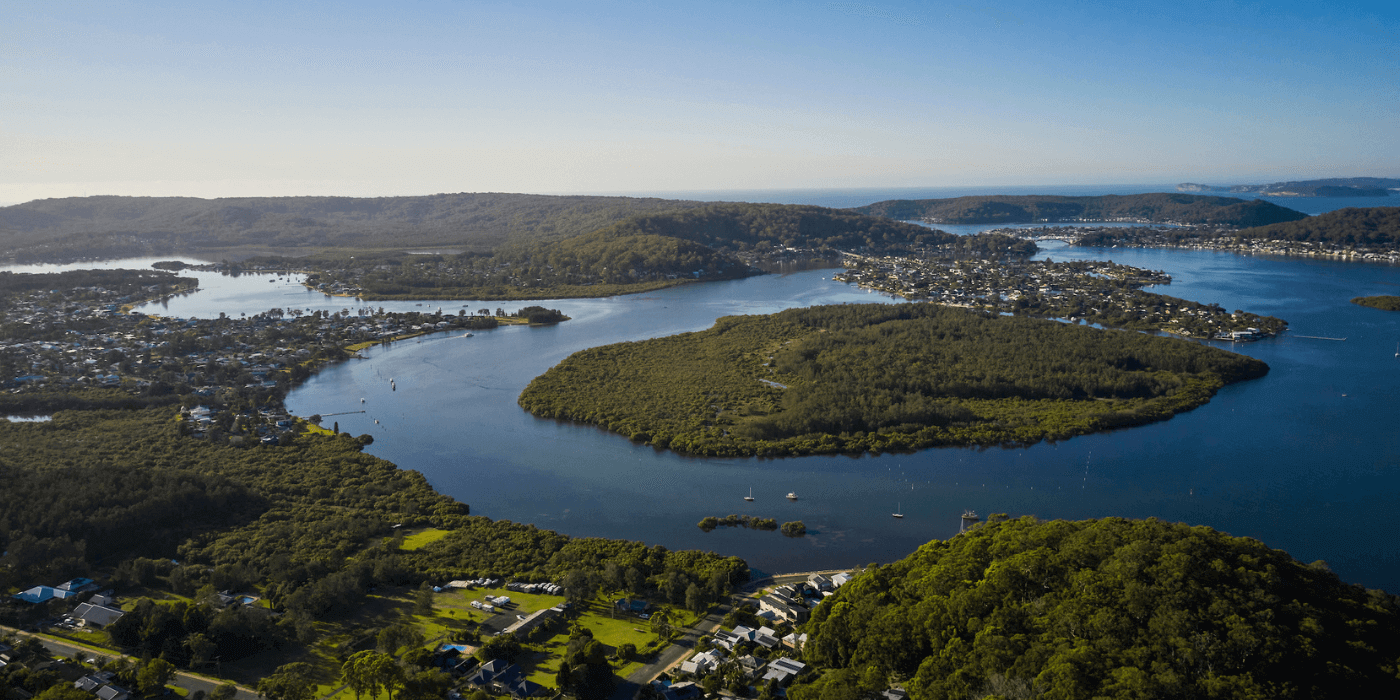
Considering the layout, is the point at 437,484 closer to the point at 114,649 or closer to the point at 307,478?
the point at 307,478

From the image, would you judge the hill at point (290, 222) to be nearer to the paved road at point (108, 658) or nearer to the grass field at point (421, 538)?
the grass field at point (421, 538)

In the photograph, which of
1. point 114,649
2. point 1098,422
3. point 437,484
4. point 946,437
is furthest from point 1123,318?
point 114,649

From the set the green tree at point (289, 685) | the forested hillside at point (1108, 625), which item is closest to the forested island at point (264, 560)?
the green tree at point (289, 685)

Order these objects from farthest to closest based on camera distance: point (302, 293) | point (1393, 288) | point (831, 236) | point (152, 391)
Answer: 1. point (831, 236)
2. point (302, 293)
3. point (1393, 288)
4. point (152, 391)

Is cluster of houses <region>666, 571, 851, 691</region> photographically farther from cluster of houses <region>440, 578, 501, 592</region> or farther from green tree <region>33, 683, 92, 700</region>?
green tree <region>33, 683, 92, 700</region>

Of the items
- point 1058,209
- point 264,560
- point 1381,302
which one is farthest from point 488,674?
point 1058,209

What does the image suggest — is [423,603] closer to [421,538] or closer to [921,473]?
[421,538]

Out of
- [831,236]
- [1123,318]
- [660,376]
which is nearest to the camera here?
[660,376]
